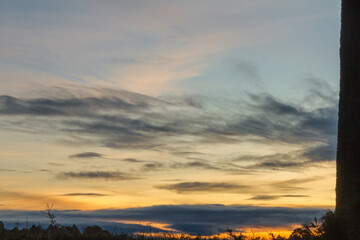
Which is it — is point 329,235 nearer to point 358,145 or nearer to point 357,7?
point 358,145

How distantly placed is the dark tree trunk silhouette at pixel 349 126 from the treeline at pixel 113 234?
0.36 meters

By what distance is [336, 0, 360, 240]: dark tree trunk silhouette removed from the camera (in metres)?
11.3

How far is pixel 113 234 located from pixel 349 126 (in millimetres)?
7963

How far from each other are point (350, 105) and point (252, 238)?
5.31m

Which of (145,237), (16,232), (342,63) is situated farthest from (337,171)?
(16,232)

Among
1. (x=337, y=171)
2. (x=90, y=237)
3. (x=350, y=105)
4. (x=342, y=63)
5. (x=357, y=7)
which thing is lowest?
(x=90, y=237)

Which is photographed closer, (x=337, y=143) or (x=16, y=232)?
(x=337, y=143)

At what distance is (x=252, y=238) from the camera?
47.2ft

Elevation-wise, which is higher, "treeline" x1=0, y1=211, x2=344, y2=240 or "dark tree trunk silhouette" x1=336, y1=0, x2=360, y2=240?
"dark tree trunk silhouette" x1=336, y1=0, x2=360, y2=240

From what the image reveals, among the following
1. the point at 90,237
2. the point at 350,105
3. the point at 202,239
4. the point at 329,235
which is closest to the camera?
the point at 329,235

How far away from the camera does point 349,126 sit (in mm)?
12234

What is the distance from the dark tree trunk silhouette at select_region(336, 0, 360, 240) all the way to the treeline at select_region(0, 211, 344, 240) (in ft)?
1.18

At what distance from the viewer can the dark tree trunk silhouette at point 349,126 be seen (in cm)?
1126

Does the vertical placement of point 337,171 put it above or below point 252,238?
above
